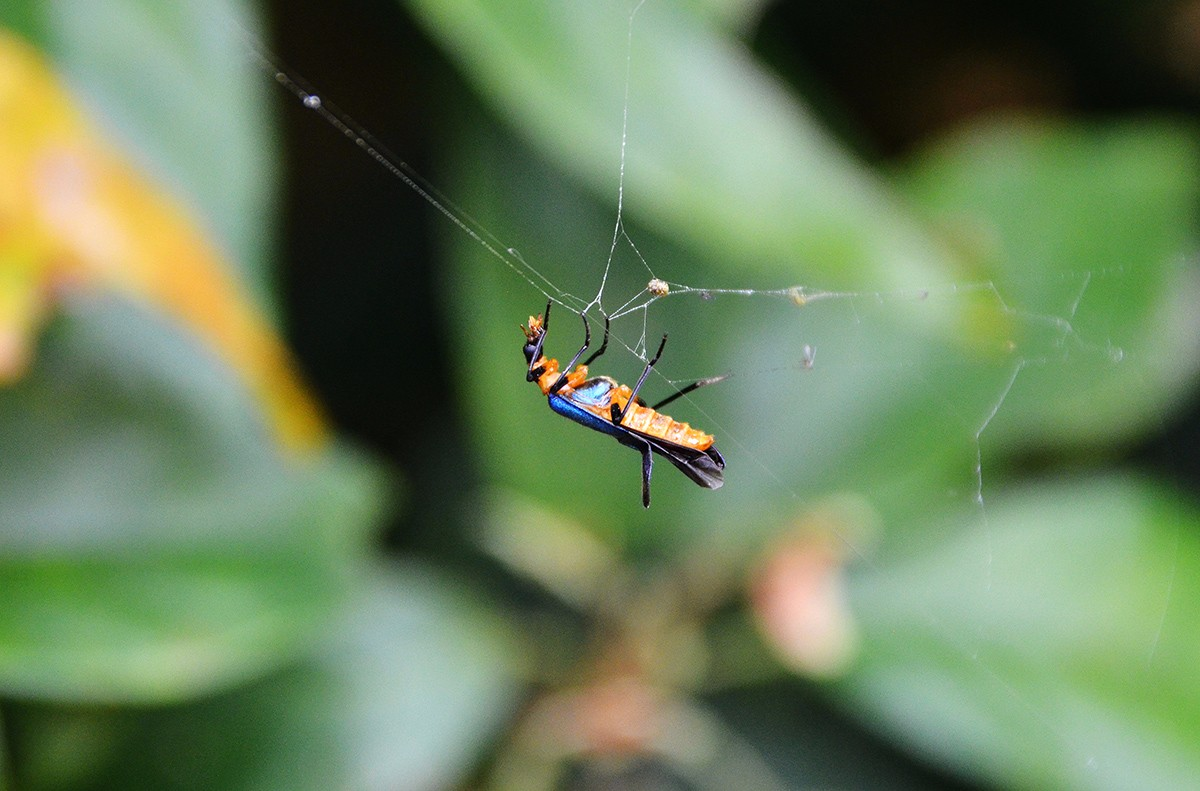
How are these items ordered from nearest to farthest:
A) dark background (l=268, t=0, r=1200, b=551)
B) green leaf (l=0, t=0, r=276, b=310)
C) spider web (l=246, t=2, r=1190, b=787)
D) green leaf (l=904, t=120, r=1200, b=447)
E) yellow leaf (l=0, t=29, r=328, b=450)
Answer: yellow leaf (l=0, t=29, r=328, b=450), green leaf (l=0, t=0, r=276, b=310), spider web (l=246, t=2, r=1190, b=787), green leaf (l=904, t=120, r=1200, b=447), dark background (l=268, t=0, r=1200, b=551)

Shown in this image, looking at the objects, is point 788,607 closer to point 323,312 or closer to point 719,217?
point 719,217

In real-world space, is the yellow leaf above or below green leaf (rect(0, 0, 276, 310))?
below

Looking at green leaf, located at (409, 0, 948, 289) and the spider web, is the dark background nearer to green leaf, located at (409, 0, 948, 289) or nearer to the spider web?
the spider web

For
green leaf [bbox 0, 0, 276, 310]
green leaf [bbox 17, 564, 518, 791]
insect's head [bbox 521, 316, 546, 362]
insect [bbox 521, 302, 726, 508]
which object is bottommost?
green leaf [bbox 17, 564, 518, 791]

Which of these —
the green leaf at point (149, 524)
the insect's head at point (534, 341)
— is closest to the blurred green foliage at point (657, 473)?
the green leaf at point (149, 524)

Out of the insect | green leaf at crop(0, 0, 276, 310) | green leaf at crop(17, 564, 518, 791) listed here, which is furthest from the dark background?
the insect

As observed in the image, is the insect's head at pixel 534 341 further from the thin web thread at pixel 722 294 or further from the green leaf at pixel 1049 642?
the green leaf at pixel 1049 642

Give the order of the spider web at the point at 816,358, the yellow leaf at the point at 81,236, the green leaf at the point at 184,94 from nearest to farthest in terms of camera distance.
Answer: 1. the yellow leaf at the point at 81,236
2. the green leaf at the point at 184,94
3. the spider web at the point at 816,358

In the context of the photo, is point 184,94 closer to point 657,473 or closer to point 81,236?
point 81,236

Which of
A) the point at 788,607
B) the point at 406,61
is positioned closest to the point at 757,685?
the point at 788,607
